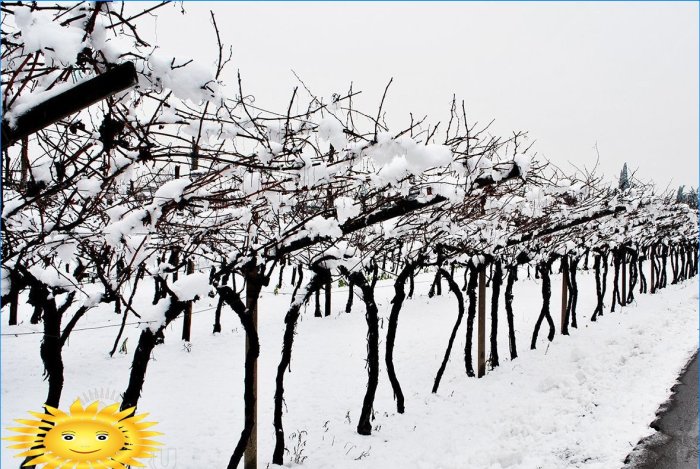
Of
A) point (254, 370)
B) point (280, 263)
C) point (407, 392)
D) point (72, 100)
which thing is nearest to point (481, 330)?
point (407, 392)

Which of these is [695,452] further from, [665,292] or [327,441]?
[665,292]

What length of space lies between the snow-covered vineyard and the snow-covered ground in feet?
0.18

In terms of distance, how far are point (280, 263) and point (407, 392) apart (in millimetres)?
3282

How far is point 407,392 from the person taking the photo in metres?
8.38

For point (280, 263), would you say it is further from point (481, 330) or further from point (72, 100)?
point (72, 100)

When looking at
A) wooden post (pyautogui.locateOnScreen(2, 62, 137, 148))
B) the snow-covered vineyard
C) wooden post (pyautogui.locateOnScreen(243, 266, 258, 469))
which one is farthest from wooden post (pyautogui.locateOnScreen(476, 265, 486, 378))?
wooden post (pyautogui.locateOnScreen(2, 62, 137, 148))

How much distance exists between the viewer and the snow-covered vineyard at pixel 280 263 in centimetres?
232

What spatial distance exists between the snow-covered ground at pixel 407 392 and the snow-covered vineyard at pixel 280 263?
0.18ft

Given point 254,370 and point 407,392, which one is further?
point 407,392

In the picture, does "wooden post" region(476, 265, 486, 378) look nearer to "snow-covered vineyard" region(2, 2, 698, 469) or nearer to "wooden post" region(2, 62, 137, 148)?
"snow-covered vineyard" region(2, 2, 698, 469)

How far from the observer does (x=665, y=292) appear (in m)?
20.7

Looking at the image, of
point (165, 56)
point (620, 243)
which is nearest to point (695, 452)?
point (165, 56)

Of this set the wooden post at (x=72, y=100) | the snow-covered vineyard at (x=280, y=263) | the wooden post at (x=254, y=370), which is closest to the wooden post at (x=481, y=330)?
the snow-covered vineyard at (x=280, y=263)

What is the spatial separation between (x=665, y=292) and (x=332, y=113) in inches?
906
